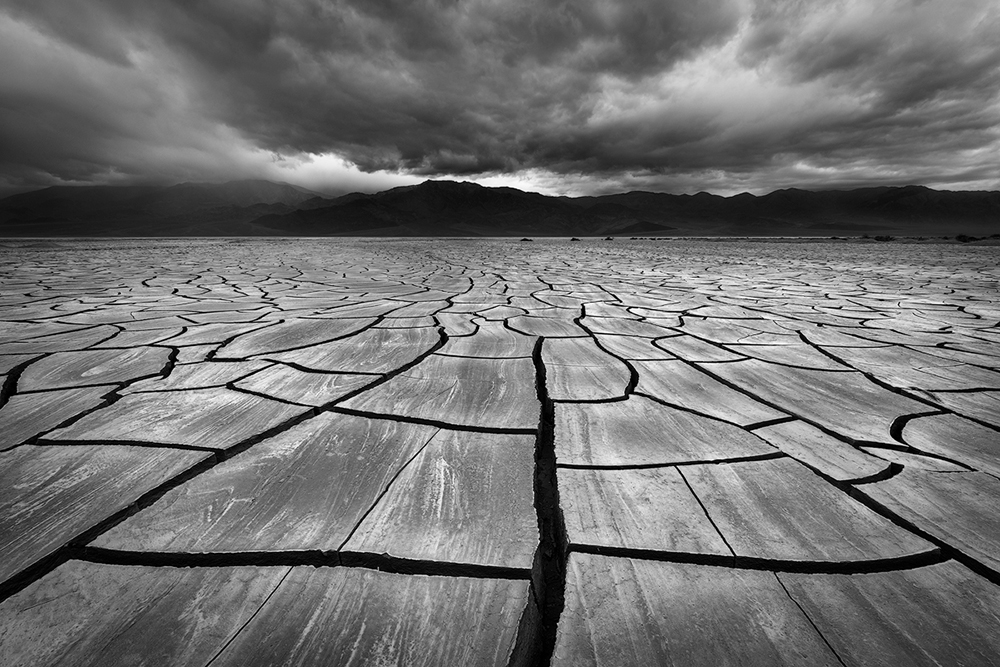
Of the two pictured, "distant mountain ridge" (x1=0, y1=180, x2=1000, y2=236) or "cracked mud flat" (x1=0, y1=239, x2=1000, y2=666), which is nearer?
"cracked mud flat" (x1=0, y1=239, x2=1000, y2=666)

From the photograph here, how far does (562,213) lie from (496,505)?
128 meters

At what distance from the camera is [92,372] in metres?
1.59

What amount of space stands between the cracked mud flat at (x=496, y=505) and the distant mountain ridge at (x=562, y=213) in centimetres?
8194

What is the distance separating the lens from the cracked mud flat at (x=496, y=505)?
0.61 m

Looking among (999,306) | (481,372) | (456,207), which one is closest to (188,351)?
(481,372)

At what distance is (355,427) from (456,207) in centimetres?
13585

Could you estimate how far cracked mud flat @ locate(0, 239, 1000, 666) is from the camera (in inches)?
23.8

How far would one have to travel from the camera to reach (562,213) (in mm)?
122562

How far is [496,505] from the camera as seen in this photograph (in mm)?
863

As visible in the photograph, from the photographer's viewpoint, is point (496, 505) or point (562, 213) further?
point (562, 213)

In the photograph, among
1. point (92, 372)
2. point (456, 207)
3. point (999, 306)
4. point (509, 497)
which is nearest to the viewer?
point (509, 497)

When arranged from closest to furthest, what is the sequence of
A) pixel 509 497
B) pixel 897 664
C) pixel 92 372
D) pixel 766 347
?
pixel 897 664 < pixel 509 497 < pixel 92 372 < pixel 766 347

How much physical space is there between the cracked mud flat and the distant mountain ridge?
269 feet

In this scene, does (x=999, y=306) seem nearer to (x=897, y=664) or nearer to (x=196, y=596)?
(x=897, y=664)
